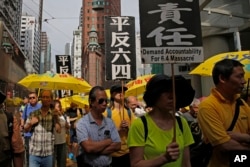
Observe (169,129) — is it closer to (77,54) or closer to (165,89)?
(165,89)

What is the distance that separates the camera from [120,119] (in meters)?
4.88

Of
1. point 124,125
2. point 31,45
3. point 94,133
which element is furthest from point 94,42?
point 94,133

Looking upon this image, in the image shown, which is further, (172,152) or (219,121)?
(219,121)

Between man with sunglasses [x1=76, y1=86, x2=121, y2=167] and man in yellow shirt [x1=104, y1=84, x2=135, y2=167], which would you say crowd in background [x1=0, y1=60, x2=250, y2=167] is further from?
man in yellow shirt [x1=104, y1=84, x2=135, y2=167]

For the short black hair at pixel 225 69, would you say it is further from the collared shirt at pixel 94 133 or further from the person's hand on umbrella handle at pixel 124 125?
the person's hand on umbrella handle at pixel 124 125

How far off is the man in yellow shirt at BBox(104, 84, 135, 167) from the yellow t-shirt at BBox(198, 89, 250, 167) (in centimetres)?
186

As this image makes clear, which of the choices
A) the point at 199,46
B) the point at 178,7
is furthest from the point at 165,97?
the point at 178,7

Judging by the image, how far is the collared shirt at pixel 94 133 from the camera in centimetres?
354

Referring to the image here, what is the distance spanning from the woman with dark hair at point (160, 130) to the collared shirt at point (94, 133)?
3.72ft

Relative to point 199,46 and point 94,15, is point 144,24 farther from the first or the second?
point 94,15

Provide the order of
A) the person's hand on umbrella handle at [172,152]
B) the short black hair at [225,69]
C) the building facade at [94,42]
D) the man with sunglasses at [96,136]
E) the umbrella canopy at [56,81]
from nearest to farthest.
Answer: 1. the person's hand on umbrella handle at [172,152]
2. the short black hair at [225,69]
3. the man with sunglasses at [96,136]
4. the umbrella canopy at [56,81]
5. the building facade at [94,42]

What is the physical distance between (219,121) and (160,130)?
52 centimetres

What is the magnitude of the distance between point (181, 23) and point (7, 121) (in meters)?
2.16

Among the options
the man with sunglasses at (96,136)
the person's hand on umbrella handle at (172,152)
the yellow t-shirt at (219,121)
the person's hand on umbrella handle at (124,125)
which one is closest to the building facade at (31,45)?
the person's hand on umbrella handle at (124,125)
